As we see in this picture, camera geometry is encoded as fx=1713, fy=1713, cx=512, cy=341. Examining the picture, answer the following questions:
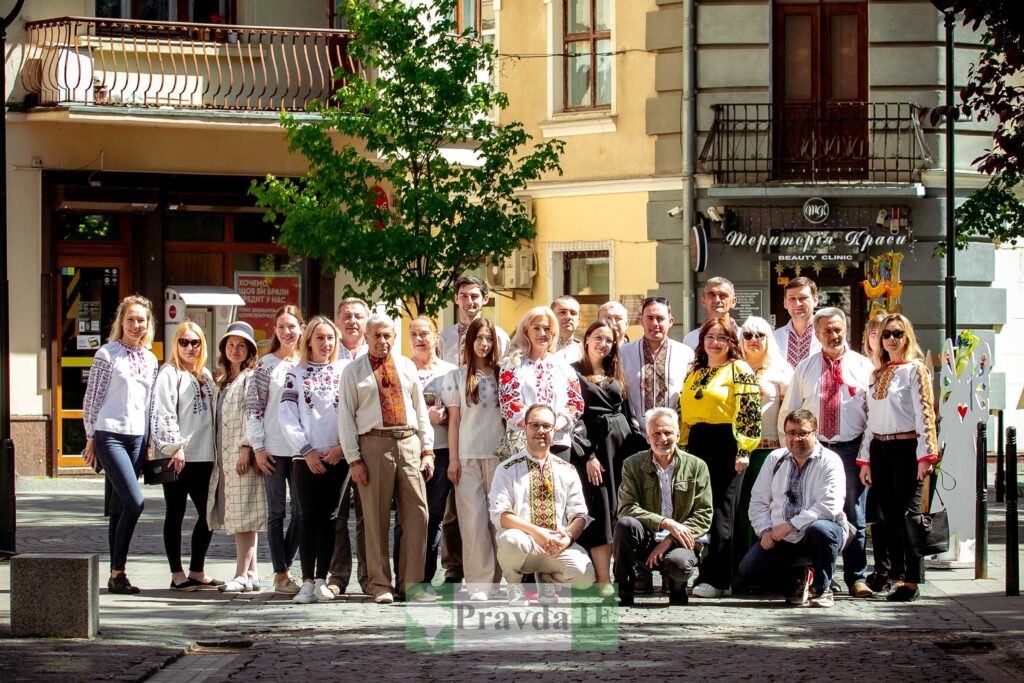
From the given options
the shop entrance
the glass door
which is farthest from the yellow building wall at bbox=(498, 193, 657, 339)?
the glass door

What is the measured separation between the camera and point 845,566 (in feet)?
39.1

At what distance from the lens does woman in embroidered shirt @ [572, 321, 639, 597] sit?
1155cm

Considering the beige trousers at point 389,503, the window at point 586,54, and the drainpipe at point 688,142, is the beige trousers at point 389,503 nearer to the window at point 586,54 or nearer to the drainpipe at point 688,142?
the drainpipe at point 688,142

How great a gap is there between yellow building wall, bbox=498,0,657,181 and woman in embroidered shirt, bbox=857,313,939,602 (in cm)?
1195

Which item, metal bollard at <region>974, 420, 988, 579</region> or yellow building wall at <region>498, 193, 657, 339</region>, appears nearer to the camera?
metal bollard at <region>974, 420, 988, 579</region>

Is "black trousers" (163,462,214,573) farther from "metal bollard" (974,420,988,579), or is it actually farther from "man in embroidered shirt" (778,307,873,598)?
"metal bollard" (974,420,988,579)

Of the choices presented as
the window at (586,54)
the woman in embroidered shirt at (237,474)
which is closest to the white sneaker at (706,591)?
the woman in embroidered shirt at (237,474)

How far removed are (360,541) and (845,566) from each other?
337cm

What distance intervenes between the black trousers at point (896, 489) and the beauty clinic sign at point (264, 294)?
12.4 m

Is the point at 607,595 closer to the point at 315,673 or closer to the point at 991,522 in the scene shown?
the point at 315,673

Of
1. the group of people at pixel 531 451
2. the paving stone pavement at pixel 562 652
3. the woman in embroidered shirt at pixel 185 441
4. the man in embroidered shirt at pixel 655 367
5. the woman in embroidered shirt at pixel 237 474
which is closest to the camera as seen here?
the paving stone pavement at pixel 562 652

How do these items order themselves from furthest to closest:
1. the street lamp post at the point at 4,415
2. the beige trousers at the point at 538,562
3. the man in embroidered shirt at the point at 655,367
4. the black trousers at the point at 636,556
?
the street lamp post at the point at 4,415 < the man in embroidered shirt at the point at 655,367 < the black trousers at the point at 636,556 < the beige trousers at the point at 538,562

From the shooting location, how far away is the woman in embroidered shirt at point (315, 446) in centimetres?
1152

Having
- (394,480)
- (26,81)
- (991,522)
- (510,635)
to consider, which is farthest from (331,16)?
(510,635)
